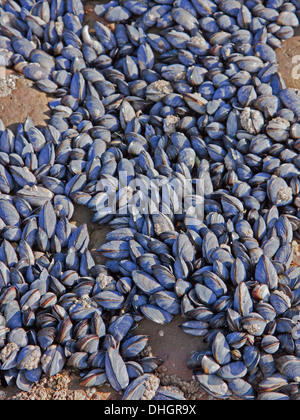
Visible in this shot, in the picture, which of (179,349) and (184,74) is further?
(184,74)

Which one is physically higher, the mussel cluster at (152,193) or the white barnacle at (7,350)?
the mussel cluster at (152,193)

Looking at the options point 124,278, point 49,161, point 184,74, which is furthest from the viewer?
point 184,74

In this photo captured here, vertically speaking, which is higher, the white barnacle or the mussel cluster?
the mussel cluster

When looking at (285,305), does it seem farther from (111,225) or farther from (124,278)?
(111,225)

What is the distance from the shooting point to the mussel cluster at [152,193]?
7.46 ft

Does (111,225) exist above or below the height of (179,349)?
above

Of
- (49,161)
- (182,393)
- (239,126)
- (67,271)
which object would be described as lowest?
(182,393)

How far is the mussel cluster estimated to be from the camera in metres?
2.27

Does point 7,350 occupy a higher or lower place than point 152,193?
lower

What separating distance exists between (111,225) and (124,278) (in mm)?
403

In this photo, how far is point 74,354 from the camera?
89.3 inches

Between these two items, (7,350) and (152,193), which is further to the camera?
(152,193)

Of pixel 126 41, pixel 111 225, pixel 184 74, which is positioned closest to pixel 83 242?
pixel 111 225

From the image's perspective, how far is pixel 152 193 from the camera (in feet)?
8.80
